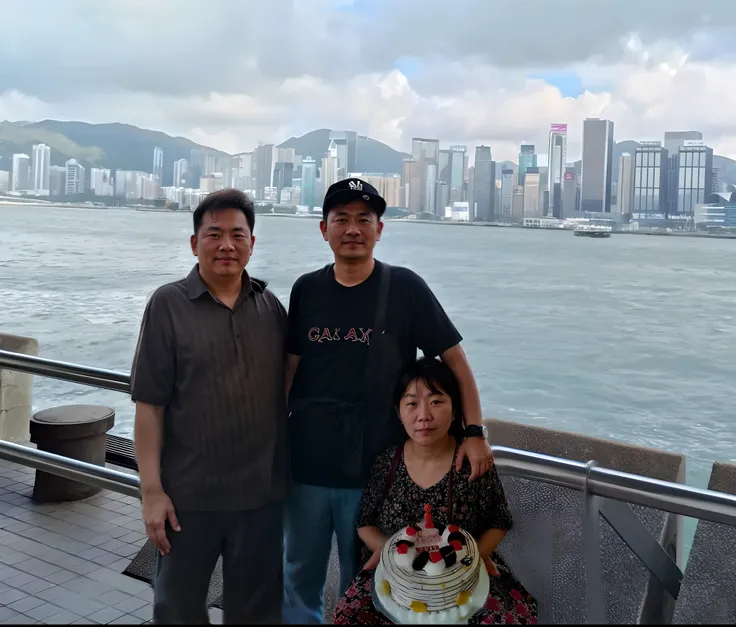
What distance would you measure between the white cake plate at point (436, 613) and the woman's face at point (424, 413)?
314 mm

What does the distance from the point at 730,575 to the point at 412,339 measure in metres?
1.04

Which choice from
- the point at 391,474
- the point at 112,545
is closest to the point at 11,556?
the point at 112,545

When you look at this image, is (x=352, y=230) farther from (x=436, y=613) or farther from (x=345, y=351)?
(x=436, y=613)

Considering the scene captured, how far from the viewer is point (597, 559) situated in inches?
72.4

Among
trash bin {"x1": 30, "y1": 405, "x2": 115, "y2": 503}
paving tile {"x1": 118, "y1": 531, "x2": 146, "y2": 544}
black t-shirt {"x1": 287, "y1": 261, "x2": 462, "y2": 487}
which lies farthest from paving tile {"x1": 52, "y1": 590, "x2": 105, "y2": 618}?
black t-shirt {"x1": 287, "y1": 261, "x2": 462, "y2": 487}

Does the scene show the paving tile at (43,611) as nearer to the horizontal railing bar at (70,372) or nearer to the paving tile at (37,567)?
the paving tile at (37,567)

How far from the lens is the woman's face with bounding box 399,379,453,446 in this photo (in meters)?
1.84

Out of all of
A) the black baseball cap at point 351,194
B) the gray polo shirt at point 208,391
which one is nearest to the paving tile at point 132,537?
the gray polo shirt at point 208,391

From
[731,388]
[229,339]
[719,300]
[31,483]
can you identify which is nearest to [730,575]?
[229,339]

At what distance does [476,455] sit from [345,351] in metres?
0.40

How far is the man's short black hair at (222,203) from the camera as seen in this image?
1.81 meters

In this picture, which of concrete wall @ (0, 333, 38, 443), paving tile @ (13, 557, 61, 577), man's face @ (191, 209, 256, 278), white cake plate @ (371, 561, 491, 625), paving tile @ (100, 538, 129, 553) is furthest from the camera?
concrete wall @ (0, 333, 38, 443)

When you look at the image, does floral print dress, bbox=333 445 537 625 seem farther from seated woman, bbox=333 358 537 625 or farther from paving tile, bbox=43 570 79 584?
paving tile, bbox=43 570 79 584

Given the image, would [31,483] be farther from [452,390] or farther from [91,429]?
[452,390]
